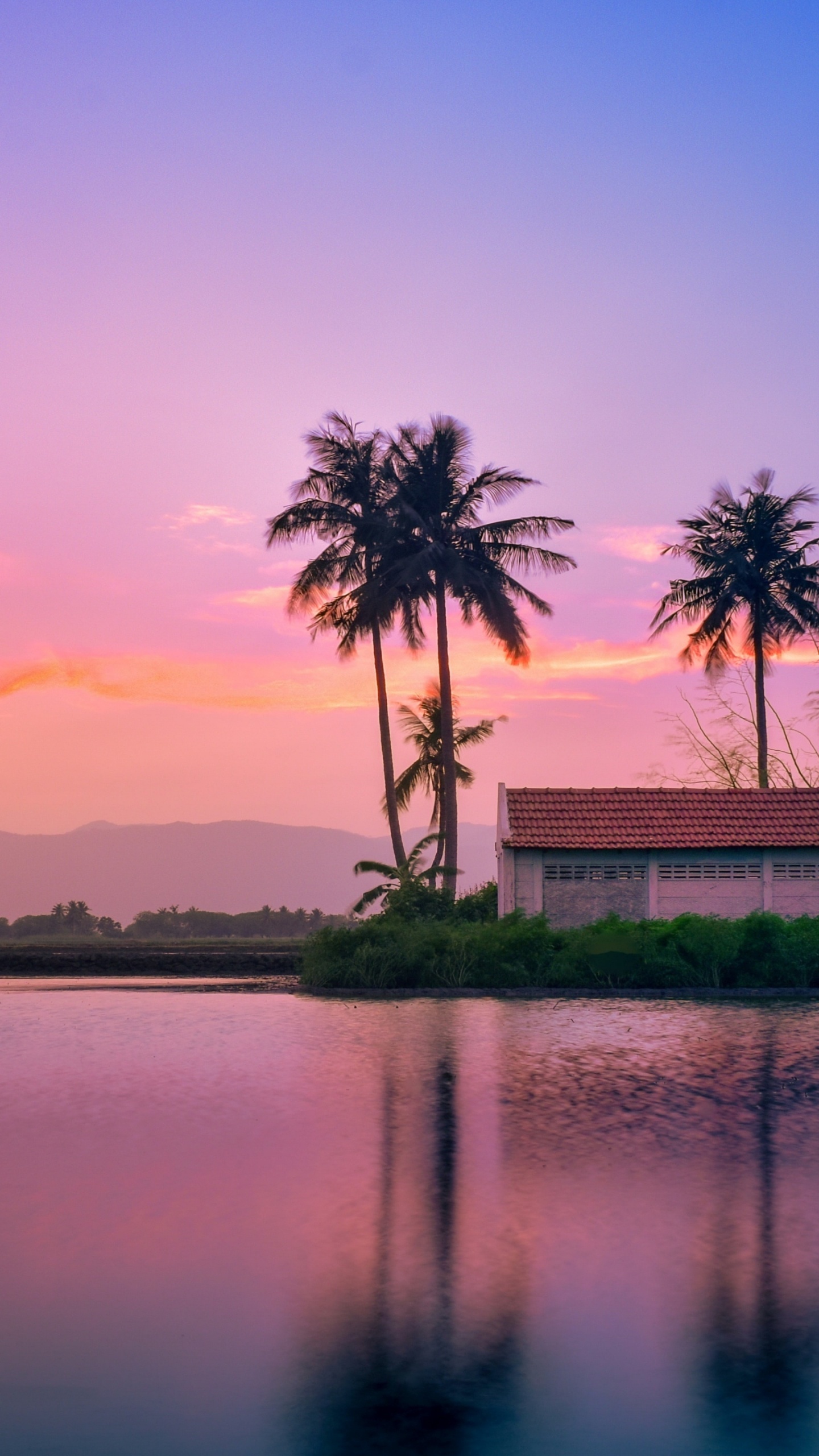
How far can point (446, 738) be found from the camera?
137 ft

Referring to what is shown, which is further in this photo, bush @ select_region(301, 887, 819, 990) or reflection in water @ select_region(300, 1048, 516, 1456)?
bush @ select_region(301, 887, 819, 990)

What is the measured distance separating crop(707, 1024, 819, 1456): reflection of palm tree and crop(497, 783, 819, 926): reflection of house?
83.1ft

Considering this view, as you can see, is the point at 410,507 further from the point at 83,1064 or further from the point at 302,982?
the point at 83,1064

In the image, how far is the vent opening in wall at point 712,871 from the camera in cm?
3378

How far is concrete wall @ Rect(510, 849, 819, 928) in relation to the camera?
33.5 m

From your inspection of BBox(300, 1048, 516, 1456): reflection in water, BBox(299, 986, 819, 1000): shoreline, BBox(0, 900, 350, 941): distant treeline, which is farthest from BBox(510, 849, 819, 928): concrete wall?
BBox(0, 900, 350, 941): distant treeline

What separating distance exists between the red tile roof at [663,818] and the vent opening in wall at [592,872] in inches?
24.4

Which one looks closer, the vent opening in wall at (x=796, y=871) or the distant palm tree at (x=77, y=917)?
the vent opening in wall at (x=796, y=871)

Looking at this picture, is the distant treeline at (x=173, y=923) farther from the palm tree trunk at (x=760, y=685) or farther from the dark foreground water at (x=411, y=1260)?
the dark foreground water at (x=411, y=1260)

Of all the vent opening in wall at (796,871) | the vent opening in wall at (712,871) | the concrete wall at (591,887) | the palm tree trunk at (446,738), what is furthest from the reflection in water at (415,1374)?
the palm tree trunk at (446,738)

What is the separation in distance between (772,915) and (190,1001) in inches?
454

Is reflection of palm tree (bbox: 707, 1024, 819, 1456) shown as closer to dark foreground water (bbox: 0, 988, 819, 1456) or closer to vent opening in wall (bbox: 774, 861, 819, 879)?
dark foreground water (bbox: 0, 988, 819, 1456)

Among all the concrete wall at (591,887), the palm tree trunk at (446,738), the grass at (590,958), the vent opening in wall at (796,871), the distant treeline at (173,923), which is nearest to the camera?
the grass at (590,958)

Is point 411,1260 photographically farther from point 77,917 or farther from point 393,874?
point 77,917
